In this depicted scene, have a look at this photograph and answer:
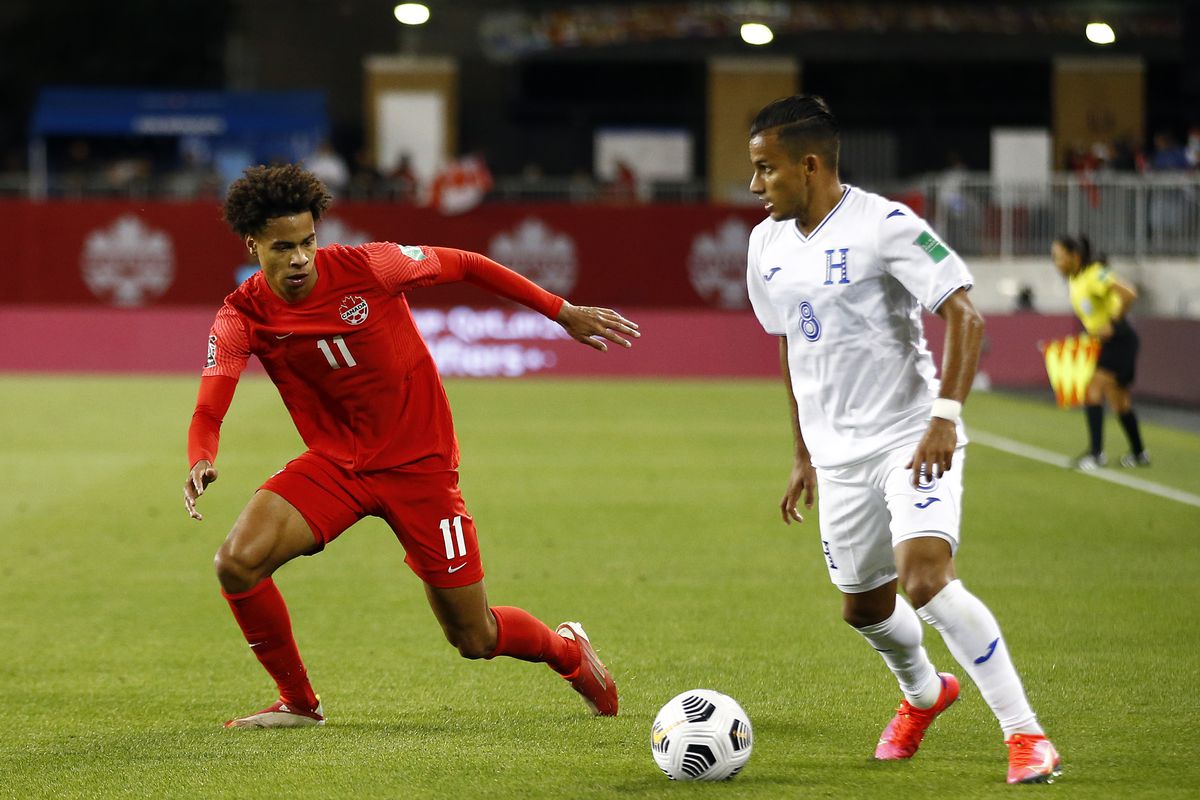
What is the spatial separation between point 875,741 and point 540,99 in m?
33.8

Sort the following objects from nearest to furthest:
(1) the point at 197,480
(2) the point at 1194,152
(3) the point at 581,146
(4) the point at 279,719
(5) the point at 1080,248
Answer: (1) the point at 197,480
(4) the point at 279,719
(5) the point at 1080,248
(2) the point at 1194,152
(3) the point at 581,146

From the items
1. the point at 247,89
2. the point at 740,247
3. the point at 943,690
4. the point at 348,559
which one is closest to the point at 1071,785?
the point at 943,690

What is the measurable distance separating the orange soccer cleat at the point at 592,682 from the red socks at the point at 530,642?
0.10ft

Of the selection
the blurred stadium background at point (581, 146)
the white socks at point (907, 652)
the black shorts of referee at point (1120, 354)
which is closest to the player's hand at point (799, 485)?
the white socks at point (907, 652)

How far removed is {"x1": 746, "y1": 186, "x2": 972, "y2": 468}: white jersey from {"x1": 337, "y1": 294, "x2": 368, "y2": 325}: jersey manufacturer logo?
4.53 ft

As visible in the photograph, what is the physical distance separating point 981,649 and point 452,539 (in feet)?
6.22

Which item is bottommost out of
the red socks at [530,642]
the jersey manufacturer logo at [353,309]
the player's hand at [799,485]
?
the red socks at [530,642]

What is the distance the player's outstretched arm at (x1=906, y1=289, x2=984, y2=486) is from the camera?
15.8 feet

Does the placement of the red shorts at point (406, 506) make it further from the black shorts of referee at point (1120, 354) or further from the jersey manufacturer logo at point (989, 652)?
the black shorts of referee at point (1120, 354)

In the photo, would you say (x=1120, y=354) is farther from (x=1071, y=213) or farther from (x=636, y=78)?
(x=636, y=78)

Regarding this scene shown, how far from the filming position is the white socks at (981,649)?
191 inches

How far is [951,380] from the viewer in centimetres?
484

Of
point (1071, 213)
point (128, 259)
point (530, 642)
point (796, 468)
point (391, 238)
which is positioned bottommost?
point (530, 642)

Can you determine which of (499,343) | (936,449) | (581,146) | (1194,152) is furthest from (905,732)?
(581,146)
